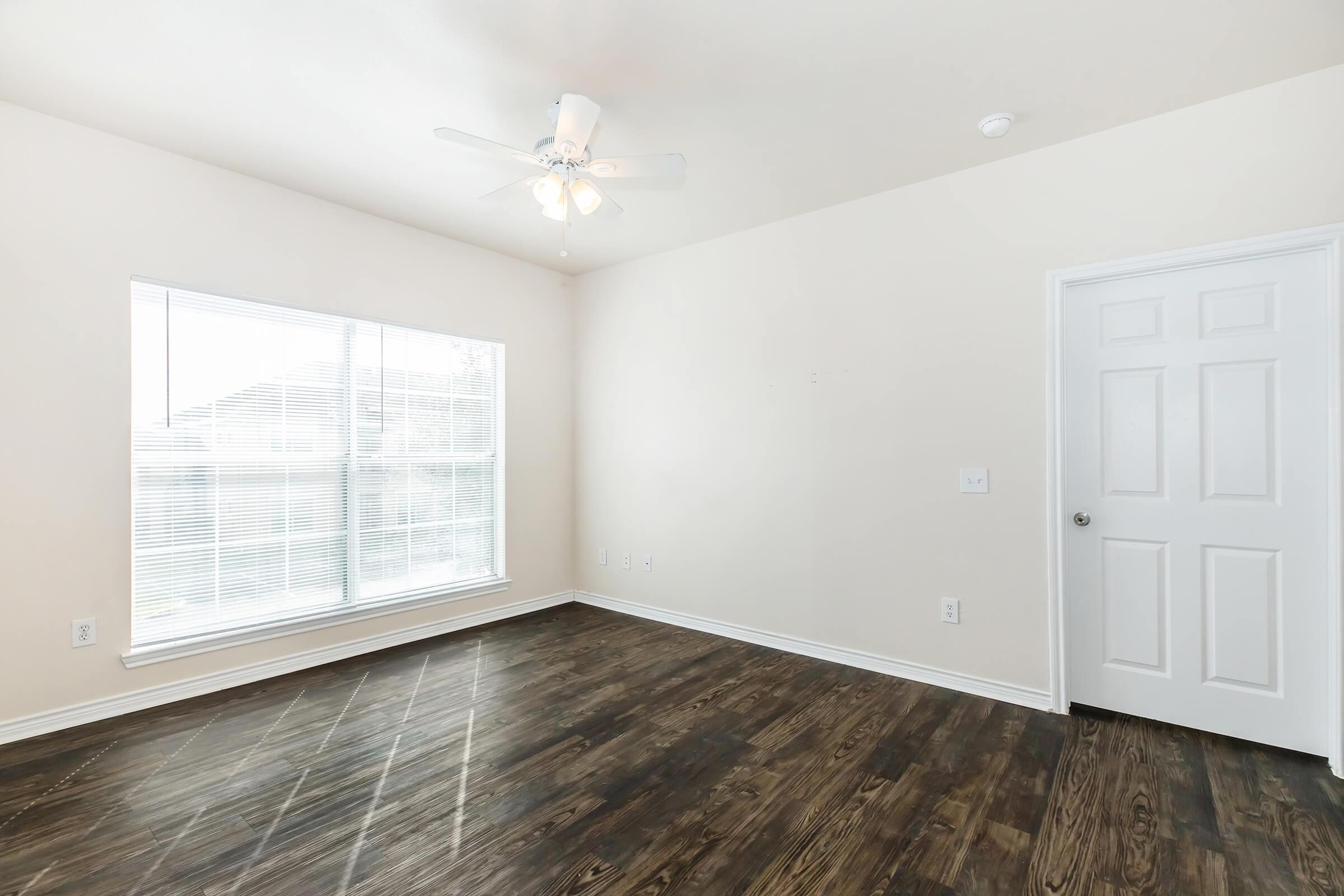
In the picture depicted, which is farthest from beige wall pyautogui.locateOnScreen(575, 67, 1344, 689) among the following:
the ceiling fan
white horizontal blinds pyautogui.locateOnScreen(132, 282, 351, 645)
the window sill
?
white horizontal blinds pyautogui.locateOnScreen(132, 282, 351, 645)

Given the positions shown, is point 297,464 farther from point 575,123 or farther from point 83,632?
point 575,123

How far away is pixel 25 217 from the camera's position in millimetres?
2605

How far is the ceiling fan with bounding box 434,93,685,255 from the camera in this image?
228 cm

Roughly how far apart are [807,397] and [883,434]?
532 millimetres

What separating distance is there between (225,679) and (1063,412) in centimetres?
446

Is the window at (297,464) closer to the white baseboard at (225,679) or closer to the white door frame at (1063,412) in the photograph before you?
the white baseboard at (225,679)

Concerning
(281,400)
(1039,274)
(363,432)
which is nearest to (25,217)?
(281,400)

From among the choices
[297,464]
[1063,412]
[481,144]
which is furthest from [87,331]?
[1063,412]

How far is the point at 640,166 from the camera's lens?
2.40 m

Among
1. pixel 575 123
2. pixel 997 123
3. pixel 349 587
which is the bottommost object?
pixel 349 587

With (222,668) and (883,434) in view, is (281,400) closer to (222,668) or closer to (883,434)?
(222,668)

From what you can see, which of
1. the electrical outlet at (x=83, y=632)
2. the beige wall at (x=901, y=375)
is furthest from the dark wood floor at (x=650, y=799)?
the beige wall at (x=901, y=375)

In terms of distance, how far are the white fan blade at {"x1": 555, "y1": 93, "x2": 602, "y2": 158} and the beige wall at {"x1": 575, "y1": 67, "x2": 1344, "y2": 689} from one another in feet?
5.68

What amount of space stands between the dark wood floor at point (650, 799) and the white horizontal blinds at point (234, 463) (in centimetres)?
54
